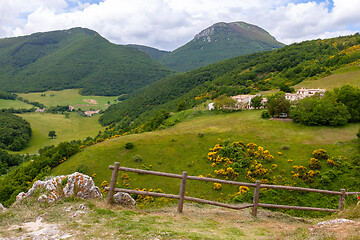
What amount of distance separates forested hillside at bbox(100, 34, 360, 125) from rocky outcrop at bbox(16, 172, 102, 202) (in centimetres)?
9200

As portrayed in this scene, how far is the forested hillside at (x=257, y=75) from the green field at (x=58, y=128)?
48.1ft

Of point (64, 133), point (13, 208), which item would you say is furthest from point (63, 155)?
point (64, 133)

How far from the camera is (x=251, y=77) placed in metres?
124

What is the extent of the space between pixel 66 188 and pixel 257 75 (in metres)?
131

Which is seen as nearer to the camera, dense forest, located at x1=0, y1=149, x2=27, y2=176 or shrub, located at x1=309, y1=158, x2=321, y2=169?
shrub, located at x1=309, y1=158, x2=321, y2=169

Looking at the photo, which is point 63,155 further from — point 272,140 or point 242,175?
point 272,140

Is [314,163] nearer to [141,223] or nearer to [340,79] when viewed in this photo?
[141,223]

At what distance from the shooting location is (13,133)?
134 meters

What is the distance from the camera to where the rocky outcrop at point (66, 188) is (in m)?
11.6

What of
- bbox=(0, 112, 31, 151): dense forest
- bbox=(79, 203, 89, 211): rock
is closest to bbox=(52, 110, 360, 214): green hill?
bbox=(79, 203, 89, 211): rock

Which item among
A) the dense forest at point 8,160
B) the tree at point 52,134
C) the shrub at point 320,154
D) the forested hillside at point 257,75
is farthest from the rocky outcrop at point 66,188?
the tree at point 52,134

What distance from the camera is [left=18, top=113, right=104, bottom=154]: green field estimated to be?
142 m

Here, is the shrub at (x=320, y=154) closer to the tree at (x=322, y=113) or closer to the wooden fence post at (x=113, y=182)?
the tree at (x=322, y=113)

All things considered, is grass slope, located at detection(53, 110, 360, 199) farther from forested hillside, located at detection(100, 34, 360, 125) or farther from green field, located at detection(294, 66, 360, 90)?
forested hillside, located at detection(100, 34, 360, 125)
